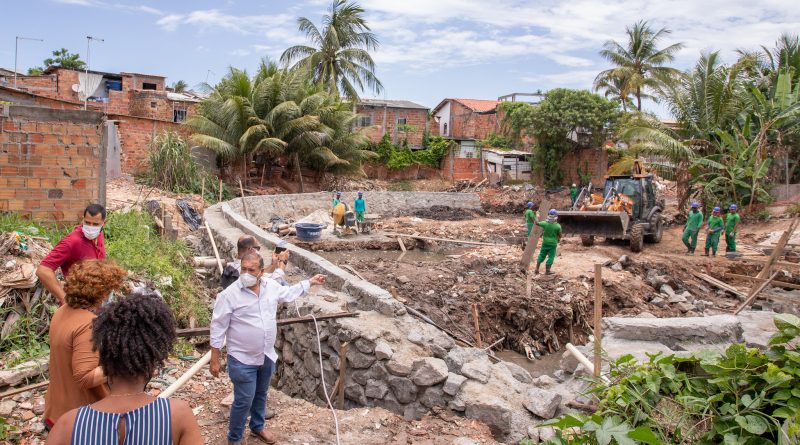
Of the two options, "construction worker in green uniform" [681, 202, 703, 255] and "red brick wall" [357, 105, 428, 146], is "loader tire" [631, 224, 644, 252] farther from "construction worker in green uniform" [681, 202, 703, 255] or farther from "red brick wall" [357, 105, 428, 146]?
"red brick wall" [357, 105, 428, 146]

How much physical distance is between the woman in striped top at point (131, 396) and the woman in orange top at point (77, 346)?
0.59 metres

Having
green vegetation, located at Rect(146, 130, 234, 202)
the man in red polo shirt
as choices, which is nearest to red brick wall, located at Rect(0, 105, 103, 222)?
the man in red polo shirt

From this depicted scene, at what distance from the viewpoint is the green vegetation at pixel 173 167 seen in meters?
20.1

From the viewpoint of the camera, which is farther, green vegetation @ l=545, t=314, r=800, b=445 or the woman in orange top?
green vegetation @ l=545, t=314, r=800, b=445

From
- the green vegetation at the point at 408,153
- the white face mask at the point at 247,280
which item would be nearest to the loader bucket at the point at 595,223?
the white face mask at the point at 247,280

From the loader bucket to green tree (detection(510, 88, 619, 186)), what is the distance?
13.4m

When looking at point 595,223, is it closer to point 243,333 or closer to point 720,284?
point 720,284

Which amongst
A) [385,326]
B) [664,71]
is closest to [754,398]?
[385,326]

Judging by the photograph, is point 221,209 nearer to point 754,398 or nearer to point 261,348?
point 261,348

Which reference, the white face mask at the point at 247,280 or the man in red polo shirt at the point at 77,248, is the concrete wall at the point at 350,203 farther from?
the white face mask at the point at 247,280

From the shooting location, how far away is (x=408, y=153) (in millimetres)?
32594

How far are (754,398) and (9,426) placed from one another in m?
4.84

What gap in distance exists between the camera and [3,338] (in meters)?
5.04

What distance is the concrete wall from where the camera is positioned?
65.6 ft
